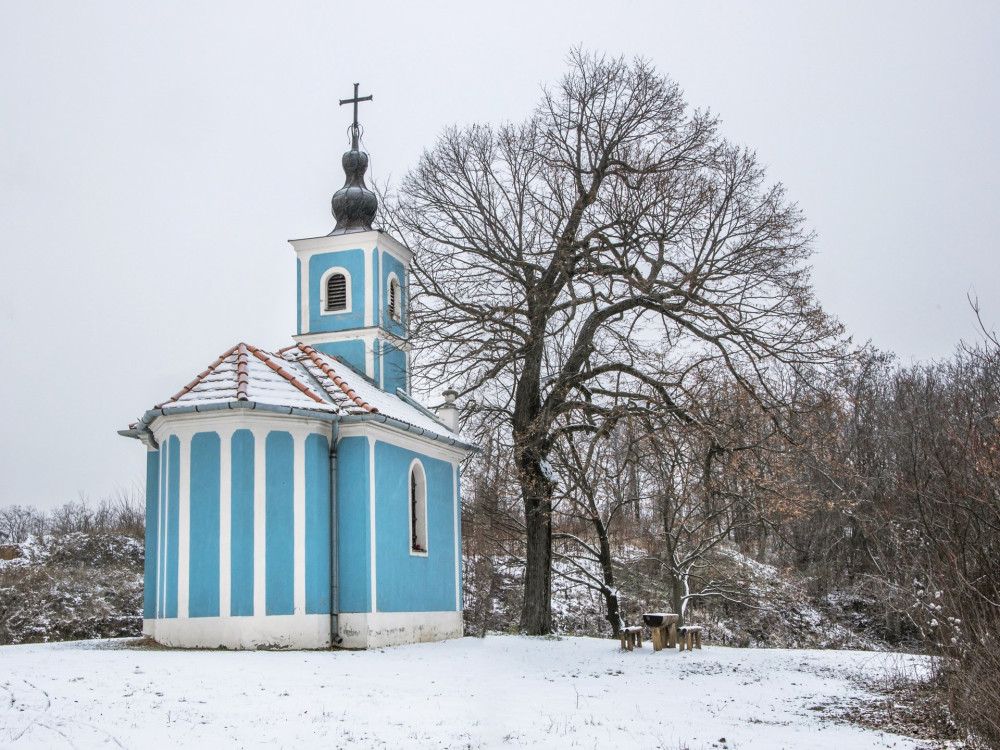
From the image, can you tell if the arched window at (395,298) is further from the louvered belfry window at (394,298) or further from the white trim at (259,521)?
the white trim at (259,521)

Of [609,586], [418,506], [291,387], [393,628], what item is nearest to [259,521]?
[291,387]

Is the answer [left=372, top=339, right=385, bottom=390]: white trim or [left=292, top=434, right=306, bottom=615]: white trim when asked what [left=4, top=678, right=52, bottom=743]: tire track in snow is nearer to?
[left=292, top=434, right=306, bottom=615]: white trim

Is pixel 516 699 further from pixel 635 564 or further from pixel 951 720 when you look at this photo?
pixel 635 564

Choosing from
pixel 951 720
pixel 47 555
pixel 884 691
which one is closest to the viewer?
pixel 951 720

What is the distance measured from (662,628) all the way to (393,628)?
5002 millimetres

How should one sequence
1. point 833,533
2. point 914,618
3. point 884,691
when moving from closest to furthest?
1. point 914,618
2. point 884,691
3. point 833,533

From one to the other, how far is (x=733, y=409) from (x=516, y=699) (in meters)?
8.54

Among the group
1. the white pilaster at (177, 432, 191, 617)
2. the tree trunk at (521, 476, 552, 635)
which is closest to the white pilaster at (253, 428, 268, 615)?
the white pilaster at (177, 432, 191, 617)

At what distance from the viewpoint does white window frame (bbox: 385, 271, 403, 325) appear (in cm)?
2088

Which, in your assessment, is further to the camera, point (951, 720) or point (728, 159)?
point (728, 159)

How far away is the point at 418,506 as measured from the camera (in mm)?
18391

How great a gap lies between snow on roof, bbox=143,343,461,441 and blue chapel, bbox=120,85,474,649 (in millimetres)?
42

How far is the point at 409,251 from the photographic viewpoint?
21469mm

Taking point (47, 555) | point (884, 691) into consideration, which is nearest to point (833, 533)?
point (884, 691)
